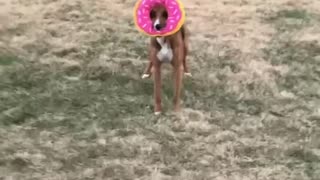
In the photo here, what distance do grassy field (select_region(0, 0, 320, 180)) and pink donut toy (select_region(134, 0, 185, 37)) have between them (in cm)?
40

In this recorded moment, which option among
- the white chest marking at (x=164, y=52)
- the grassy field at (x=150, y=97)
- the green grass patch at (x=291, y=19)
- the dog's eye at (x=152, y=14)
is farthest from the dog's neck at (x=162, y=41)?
the green grass patch at (x=291, y=19)

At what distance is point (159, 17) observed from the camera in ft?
7.98

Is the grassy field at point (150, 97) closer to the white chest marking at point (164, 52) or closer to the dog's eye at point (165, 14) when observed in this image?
the white chest marking at point (164, 52)

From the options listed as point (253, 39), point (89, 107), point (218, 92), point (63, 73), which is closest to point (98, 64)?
point (63, 73)

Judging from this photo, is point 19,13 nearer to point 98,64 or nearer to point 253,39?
point 98,64

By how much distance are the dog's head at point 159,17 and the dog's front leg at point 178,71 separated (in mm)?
145

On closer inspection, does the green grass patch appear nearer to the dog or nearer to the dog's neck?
the dog

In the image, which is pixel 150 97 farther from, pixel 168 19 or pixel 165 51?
pixel 168 19

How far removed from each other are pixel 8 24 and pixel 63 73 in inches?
30.3

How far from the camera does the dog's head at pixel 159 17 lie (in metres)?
2.41

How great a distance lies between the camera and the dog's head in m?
2.41

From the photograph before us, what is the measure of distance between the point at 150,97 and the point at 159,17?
0.47m

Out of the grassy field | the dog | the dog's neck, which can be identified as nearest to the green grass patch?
the grassy field

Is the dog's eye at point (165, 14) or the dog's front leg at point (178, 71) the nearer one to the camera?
the dog's eye at point (165, 14)
